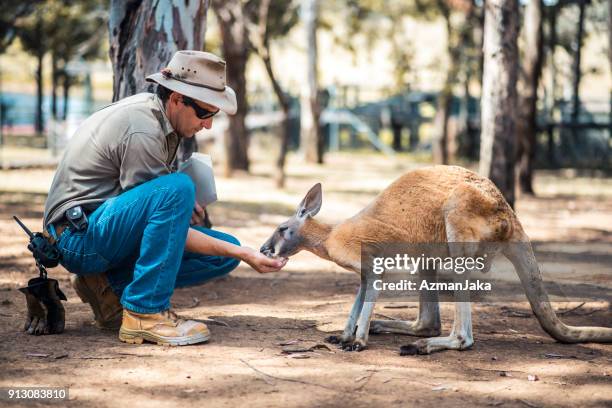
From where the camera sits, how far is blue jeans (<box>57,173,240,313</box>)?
422cm

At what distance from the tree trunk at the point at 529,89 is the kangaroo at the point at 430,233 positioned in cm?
884

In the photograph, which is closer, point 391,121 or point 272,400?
point 272,400

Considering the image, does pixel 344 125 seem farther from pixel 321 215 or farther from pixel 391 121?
pixel 321 215

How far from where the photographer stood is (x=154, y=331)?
4.35 metres

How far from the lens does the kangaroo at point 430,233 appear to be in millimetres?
4328

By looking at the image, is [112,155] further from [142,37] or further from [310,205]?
[142,37]

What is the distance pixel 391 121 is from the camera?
25688 millimetres

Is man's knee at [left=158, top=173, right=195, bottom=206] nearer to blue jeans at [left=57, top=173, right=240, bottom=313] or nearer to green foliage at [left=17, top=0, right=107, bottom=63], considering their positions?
blue jeans at [left=57, top=173, right=240, bottom=313]

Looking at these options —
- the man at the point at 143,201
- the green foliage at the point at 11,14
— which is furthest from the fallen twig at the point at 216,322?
the green foliage at the point at 11,14

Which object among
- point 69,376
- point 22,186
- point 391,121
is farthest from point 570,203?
point 391,121

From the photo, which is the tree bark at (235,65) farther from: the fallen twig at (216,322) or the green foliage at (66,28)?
the green foliage at (66,28)

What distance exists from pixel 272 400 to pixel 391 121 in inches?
891

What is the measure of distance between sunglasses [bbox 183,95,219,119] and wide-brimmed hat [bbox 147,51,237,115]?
0.07 meters

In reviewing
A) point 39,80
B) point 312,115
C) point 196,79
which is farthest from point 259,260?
point 39,80
